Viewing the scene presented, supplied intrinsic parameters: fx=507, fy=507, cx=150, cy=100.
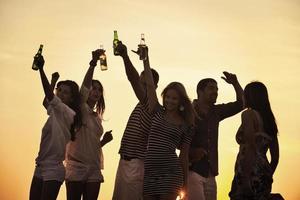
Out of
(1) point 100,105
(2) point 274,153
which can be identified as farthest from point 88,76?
(2) point 274,153

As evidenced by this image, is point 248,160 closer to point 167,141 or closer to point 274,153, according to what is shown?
point 274,153

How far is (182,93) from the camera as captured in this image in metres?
4.97

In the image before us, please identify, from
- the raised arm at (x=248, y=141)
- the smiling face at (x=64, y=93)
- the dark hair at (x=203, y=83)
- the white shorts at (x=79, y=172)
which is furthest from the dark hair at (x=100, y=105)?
the raised arm at (x=248, y=141)

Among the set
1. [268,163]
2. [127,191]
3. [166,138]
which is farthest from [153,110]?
[268,163]

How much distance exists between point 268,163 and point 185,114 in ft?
3.24

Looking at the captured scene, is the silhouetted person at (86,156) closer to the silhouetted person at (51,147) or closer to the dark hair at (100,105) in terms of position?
the dark hair at (100,105)

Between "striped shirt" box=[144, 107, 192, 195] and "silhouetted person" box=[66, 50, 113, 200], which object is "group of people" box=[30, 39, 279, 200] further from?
"silhouetted person" box=[66, 50, 113, 200]

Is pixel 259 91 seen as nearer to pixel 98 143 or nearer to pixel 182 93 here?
pixel 182 93

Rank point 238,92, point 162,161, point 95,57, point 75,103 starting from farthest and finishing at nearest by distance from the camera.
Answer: point 238,92 < point 95,57 < point 75,103 < point 162,161

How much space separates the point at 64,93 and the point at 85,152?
2.48ft

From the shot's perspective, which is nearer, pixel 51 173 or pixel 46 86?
pixel 51 173

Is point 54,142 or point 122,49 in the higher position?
point 122,49

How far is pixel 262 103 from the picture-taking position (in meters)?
5.14

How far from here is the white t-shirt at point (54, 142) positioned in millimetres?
5238
